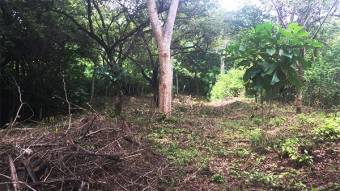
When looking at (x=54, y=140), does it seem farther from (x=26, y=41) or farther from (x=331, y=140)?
(x=26, y=41)

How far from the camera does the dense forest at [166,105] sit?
457 centimetres

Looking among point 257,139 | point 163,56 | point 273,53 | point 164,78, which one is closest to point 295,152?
point 257,139

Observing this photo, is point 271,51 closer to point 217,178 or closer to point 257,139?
point 257,139

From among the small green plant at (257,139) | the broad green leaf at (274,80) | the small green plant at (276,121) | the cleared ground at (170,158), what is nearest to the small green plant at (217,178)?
the cleared ground at (170,158)

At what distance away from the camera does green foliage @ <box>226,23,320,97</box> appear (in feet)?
22.4

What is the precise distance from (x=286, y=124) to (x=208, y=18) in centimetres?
686

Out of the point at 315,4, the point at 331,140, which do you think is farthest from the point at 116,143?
the point at 315,4

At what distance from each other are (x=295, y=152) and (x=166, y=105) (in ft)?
16.3

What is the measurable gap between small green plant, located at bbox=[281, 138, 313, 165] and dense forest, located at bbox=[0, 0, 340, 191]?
26 mm

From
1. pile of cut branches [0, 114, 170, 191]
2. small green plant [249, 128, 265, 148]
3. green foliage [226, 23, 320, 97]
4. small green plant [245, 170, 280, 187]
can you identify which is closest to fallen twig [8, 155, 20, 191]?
pile of cut branches [0, 114, 170, 191]

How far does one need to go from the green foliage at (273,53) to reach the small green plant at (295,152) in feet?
3.97

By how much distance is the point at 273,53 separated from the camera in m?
6.76

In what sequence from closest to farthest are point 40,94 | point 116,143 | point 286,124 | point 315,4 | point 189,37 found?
point 116,143, point 286,124, point 315,4, point 40,94, point 189,37

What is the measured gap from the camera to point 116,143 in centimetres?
529
